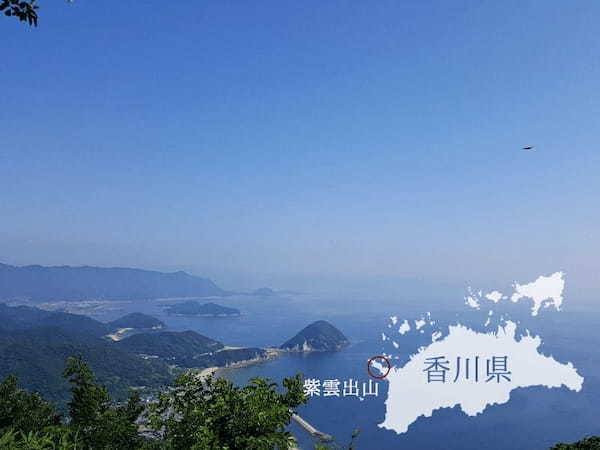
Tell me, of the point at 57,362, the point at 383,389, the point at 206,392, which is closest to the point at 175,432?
the point at 206,392

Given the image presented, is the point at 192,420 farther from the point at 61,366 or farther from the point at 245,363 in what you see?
the point at 245,363

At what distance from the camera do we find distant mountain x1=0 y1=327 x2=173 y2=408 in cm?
10950

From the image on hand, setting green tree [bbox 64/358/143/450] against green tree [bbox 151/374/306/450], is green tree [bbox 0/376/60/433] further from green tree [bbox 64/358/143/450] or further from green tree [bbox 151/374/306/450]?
green tree [bbox 151/374/306/450]

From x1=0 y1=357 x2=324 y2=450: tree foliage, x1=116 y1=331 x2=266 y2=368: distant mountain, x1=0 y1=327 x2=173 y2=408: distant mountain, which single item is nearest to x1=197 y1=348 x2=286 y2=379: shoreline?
x1=116 y1=331 x2=266 y2=368: distant mountain

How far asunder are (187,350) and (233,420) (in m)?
182

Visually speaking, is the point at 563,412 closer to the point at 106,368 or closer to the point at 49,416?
the point at 49,416

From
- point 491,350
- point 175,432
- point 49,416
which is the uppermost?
point 175,432

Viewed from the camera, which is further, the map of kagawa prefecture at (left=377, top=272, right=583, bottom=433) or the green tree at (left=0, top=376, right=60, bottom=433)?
the map of kagawa prefecture at (left=377, top=272, right=583, bottom=433)

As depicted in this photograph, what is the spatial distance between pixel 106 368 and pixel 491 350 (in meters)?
140

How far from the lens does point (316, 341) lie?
183m

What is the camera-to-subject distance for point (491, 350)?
144125 millimetres

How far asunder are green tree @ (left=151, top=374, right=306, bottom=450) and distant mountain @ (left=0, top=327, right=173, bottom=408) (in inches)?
4494

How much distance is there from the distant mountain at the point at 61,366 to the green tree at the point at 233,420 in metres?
114

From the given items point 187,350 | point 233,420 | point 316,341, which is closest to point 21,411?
point 233,420
